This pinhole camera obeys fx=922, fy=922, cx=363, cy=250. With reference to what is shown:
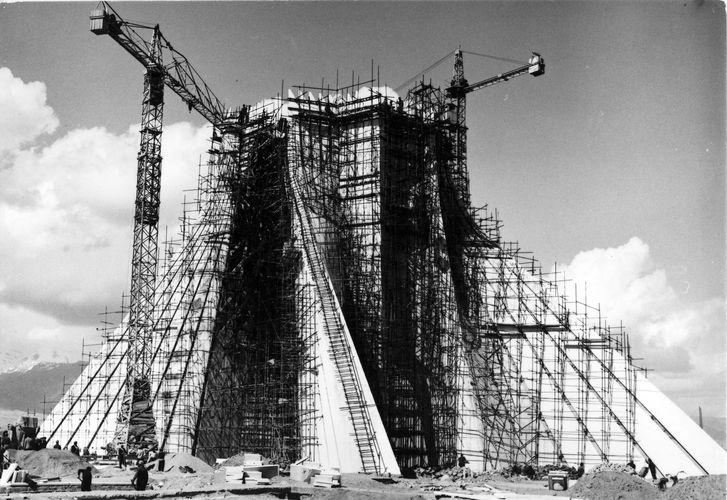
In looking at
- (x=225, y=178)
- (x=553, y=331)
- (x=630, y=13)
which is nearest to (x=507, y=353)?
(x=553, y=331)

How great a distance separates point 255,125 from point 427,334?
527 inches

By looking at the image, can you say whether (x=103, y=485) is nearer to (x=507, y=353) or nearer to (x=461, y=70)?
(x=507, y=353)

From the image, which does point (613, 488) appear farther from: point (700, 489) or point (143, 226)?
point (143, 226)

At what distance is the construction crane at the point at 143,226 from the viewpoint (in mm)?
37688

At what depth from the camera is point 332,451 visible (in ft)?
111

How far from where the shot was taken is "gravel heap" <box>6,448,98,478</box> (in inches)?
1185

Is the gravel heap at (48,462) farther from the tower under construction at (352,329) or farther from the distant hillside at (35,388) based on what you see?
the distant hillside at (35,388)

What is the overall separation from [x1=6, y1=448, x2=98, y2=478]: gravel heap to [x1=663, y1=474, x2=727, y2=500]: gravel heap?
1870cm

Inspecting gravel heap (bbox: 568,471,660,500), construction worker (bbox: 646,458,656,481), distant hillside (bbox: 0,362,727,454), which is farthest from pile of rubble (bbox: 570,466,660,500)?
distant hillside (bbox: 0,362,727,454)

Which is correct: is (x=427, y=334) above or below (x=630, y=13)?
below

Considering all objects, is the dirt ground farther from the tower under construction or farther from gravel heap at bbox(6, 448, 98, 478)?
the tower under construction

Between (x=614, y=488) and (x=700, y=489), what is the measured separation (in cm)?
484

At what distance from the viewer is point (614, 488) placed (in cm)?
2670

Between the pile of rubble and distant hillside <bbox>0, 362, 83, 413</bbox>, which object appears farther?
distant hillside <bbox>0, 362, 83, 413</bbox>
